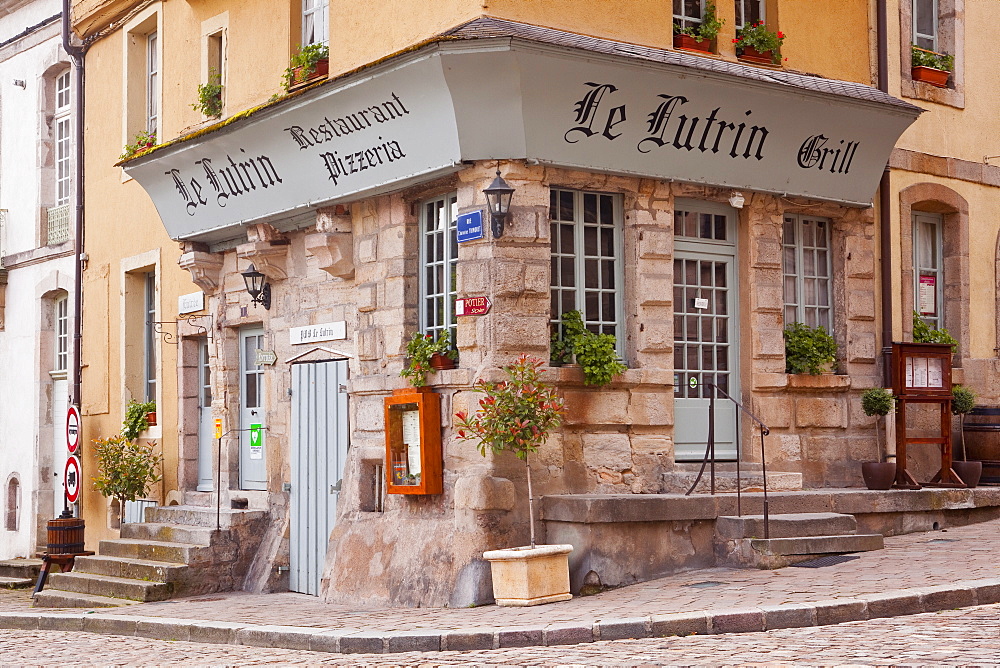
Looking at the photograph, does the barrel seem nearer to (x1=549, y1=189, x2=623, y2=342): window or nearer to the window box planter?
(x1=549, y1=189, x2=623, y2=342): window

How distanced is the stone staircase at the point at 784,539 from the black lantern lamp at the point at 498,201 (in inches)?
109

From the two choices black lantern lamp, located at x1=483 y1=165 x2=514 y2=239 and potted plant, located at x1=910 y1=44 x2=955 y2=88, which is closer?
black lantern lamp, located at x1=483 y1=165 x2=514 y2=239

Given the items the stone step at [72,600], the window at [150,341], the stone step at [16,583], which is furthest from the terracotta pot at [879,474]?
the stone step at [16,583]

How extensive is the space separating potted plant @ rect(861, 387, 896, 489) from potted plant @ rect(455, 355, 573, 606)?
3.20 meters

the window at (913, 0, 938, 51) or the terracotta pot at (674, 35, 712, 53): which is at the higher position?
the window at (913, 0, 938, 51)

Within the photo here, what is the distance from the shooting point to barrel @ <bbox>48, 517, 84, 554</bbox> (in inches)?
567

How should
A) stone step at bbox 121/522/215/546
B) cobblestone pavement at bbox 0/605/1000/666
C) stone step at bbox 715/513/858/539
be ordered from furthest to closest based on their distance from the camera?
stone step at bbox 121/522/215/546 < stone step at bbox 715/513/858/539 < cobblestone pavement at bbox 0/605/1000/666

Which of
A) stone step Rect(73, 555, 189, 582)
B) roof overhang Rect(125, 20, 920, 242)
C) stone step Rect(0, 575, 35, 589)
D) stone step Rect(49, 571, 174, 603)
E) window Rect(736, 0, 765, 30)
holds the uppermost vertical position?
window Rect(736, 0, 765, 30)

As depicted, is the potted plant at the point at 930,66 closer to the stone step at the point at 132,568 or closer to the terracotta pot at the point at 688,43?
the terracotta pot at the point at 688,43

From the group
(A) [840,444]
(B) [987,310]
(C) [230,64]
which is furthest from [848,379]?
(C) [230,64]

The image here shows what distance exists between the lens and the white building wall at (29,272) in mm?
18562

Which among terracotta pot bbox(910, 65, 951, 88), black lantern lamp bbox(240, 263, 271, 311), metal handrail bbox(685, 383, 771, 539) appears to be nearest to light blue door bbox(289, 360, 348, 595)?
black lantern lamp bbox(240, 263, 271, 311)

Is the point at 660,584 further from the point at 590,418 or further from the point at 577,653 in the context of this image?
the point at 577,653

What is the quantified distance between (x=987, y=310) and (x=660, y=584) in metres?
5.69
